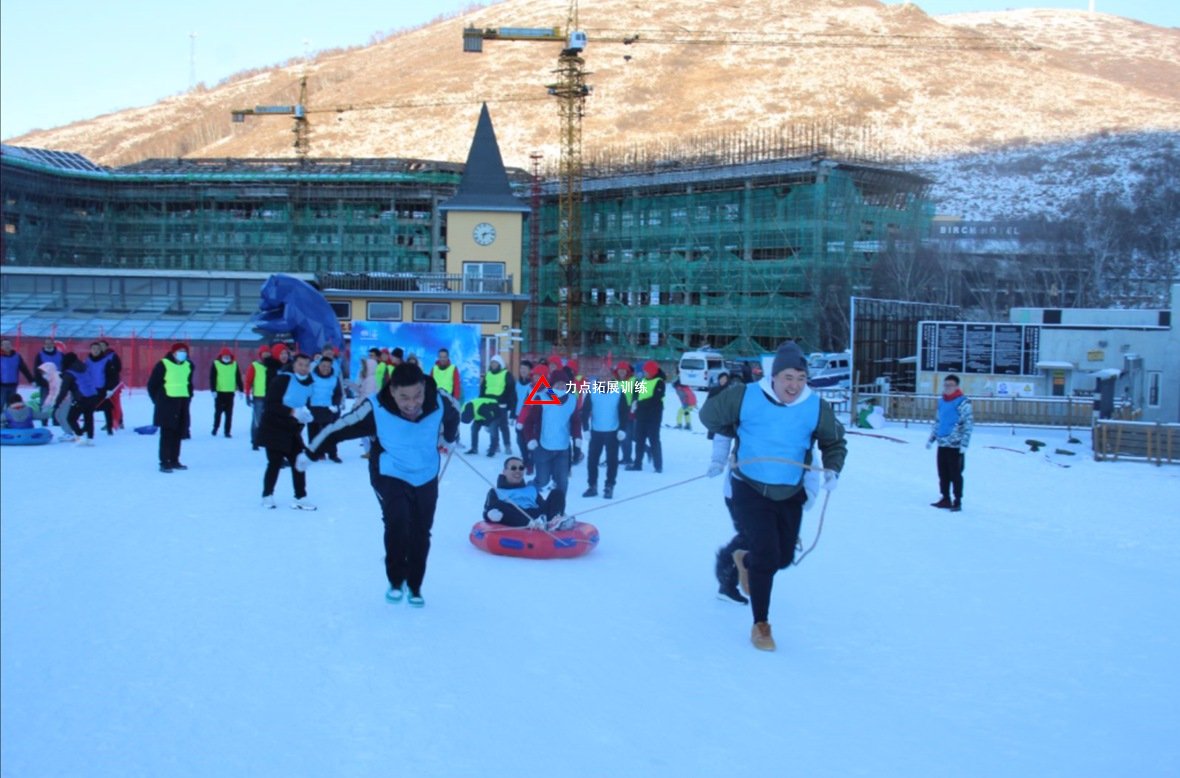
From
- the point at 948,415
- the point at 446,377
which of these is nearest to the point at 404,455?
the point at 948,415

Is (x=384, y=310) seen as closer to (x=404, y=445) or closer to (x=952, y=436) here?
(x=952, y=436)

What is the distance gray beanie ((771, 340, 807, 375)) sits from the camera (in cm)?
592

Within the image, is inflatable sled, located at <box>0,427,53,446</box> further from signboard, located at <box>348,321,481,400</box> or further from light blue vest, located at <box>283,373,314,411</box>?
signboard, located at <box>348,321,481,400</box>

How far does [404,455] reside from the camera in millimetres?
6371

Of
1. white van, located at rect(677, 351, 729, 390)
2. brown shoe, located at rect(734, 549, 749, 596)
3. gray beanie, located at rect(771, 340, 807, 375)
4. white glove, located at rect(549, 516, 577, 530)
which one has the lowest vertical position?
white van, located at rect(677, 351, 729, 390)

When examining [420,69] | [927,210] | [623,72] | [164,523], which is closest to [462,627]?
[164,523]

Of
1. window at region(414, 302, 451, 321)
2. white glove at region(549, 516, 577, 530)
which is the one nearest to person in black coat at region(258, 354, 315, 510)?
white glove at region(549, 516, 577, 530)

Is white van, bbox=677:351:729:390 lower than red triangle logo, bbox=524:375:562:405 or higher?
lower

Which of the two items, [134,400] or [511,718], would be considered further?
[134,400]

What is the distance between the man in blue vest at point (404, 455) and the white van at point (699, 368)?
3361 cm

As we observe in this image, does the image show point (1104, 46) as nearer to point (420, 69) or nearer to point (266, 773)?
point (420, 69)

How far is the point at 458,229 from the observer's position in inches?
2071

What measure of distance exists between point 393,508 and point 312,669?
141cm

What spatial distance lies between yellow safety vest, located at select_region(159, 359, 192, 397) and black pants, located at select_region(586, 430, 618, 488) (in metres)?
5.06
